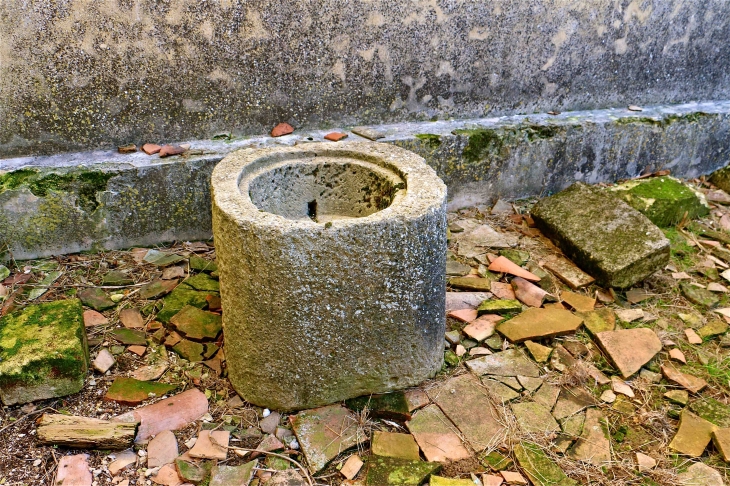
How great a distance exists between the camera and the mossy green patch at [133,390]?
2018 mm

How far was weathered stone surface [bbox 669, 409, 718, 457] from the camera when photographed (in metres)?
1.91

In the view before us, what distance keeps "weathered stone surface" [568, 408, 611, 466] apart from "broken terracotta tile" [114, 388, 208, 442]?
1269 millimetres

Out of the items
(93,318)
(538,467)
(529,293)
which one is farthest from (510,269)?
(93,318)

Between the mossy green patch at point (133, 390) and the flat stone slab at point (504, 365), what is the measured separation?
3.74 ft

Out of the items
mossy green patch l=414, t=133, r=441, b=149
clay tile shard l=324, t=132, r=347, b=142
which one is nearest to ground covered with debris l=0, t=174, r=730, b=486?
mossy green patch l=414, t=133, r=441, b=149

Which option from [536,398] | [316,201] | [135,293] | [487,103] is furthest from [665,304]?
[135,293]

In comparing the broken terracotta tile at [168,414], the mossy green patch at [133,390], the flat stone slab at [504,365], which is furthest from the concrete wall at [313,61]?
the flat stone slab at [504,365]

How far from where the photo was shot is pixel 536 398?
6.93 ft

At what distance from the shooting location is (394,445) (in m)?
1.87

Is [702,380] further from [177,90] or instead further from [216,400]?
[177,90]

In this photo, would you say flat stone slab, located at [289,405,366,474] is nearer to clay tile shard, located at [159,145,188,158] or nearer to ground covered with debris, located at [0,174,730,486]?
ground covered with debris, located at [0,174,730,486]

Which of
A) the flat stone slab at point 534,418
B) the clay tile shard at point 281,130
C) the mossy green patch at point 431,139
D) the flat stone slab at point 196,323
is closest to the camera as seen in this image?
the flat stone slab at point 534,418

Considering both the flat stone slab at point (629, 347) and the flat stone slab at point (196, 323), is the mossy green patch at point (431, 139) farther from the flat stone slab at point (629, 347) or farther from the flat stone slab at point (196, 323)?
the flat stone slab at point (196, 323)

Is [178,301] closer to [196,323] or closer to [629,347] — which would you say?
[196,323]
